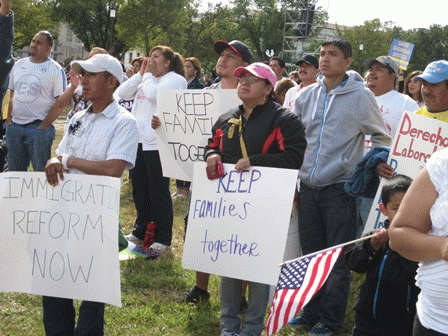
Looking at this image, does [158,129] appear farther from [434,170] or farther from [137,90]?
[434,170]

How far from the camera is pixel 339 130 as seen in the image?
5.07m

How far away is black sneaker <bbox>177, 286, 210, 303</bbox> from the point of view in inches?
223

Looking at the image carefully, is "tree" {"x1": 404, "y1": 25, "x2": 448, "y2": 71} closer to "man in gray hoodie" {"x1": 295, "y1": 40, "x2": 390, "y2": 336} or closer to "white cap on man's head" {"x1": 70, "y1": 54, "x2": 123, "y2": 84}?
"man in gray hoodie" {"x1": 295, "y1": 40, "x2": 390, "y2": 336}

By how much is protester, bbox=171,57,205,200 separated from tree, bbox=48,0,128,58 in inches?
2068

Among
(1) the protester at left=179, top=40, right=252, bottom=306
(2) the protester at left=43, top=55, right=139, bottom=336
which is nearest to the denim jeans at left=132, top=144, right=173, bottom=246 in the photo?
(1) the protester at left=179, top=40, right=252, bottom=306

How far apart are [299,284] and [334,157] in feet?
5.40

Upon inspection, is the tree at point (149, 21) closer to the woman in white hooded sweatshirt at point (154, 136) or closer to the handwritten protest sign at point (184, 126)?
the woman in white hooded sweatshirt at point (154, 136)

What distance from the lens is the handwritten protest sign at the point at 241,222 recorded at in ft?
14.4

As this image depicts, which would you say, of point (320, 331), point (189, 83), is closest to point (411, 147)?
point (320, 331)

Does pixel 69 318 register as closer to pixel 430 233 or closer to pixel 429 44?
pixel 430 233

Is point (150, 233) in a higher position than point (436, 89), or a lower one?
lower

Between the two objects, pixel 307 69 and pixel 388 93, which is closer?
pixel 388 93

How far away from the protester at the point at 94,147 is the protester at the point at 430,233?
216 cm

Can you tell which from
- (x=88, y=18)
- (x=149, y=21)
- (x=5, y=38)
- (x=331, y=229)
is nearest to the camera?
(x=5, y=38)
